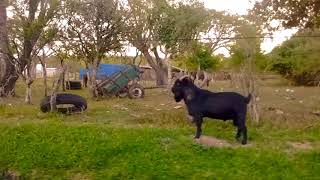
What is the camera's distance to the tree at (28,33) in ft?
51.3

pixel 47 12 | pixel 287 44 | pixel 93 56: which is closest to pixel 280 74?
pixel 287 44

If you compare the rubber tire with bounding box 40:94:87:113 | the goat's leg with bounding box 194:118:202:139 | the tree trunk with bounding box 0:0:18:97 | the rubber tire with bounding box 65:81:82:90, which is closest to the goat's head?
the goat's leg with bounding box 194:118:202:139

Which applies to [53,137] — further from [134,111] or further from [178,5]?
[178,5]

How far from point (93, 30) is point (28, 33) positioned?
4.80m

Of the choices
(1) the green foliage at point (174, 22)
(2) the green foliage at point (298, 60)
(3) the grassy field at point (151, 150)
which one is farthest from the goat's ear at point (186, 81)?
(2) the green foliage at point (298, 60)

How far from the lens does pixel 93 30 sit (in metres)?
20.0

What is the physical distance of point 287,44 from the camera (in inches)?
1426

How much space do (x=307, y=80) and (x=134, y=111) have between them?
2434 cm

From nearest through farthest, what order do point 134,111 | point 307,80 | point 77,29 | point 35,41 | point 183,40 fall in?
point 134,111 → point 35,41 → point 77,29 → point 183,40 → point 307,80

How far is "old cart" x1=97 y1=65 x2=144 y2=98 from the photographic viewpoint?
64.2 ft

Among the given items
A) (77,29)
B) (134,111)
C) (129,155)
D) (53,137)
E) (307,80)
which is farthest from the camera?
(307,80)

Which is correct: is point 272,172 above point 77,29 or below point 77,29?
below

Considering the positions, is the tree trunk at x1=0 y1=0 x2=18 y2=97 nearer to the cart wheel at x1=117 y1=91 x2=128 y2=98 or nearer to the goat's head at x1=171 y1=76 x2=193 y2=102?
the cart wheel at x1=117 y1=91 x2=128 y2=98

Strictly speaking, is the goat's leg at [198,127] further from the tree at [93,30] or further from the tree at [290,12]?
the tree at [93,30]
